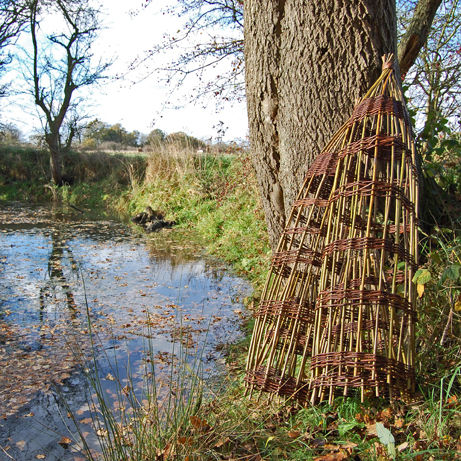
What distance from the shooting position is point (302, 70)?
3.49 m

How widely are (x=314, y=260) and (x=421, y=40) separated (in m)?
3.70

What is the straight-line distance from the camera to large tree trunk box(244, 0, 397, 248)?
11.1ft

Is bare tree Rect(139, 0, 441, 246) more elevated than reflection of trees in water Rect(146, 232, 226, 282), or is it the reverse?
bare tree Rect(139, 0, 441, 246)

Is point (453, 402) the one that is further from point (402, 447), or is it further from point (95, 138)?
point (95, 138)

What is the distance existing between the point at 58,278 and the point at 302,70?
523 cm

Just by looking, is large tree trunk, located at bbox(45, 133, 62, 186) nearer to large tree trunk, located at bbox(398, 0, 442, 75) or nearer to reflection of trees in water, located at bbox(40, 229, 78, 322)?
reflection of trees in water, located at bbox(40, 229, 78, 322)

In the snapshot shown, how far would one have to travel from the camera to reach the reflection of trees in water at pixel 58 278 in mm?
5777

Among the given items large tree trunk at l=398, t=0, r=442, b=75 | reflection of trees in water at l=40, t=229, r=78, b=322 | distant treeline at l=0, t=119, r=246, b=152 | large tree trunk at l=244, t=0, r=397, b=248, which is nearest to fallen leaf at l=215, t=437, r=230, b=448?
large tree trunk at l=244, t=0, r=397, b=248

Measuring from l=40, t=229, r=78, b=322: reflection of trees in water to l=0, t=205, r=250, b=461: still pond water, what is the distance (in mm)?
14

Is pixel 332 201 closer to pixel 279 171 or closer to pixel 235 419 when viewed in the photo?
pixel 279 171

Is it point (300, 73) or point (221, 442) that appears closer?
point (221, 442)

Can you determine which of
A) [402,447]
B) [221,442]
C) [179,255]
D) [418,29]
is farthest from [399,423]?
[179,255]

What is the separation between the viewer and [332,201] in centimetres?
280

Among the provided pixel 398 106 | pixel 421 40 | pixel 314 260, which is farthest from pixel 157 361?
pixel 421 40
